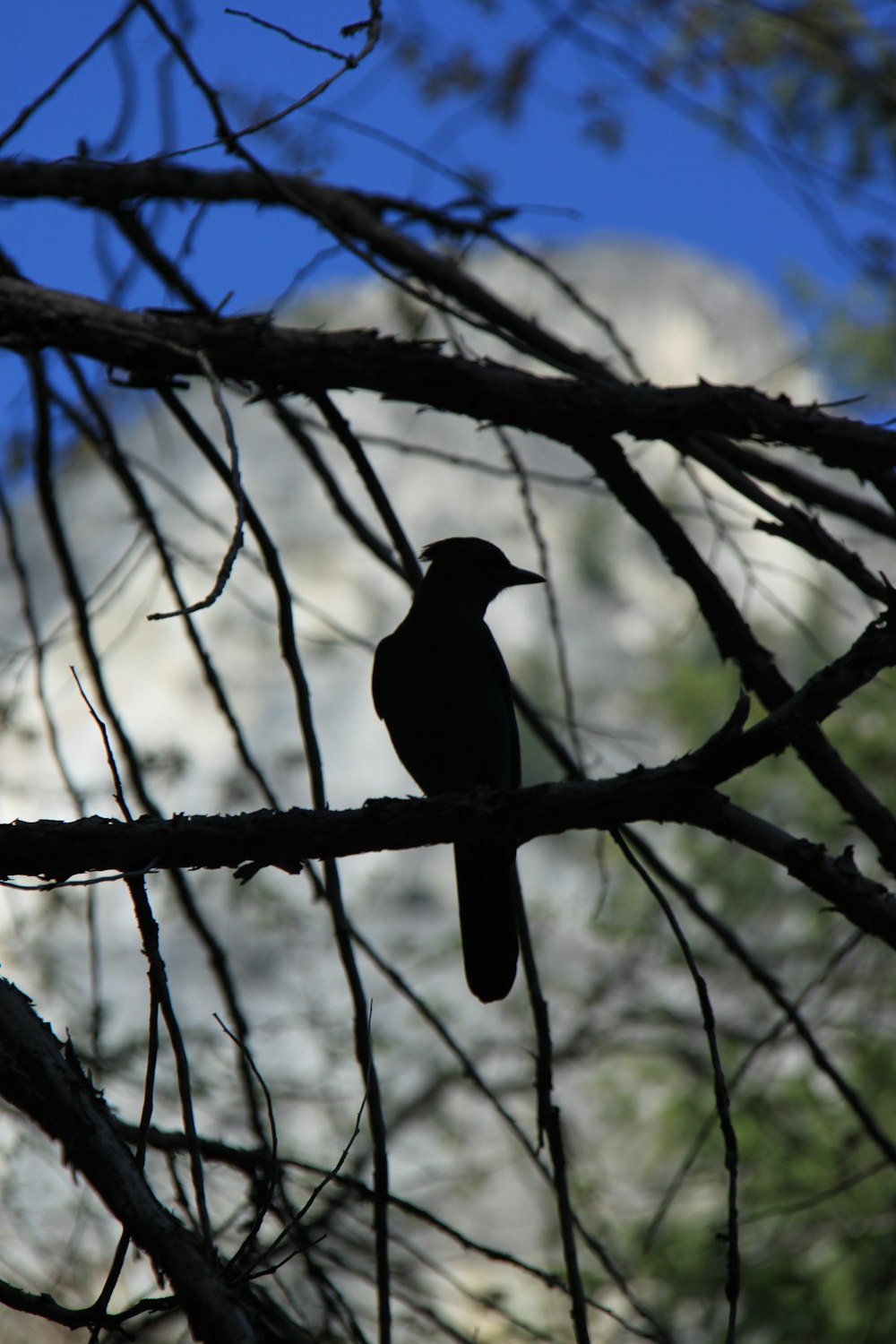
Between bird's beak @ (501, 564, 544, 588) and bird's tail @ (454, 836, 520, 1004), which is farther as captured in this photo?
bird's beak @ (501, 564, 544, 588)

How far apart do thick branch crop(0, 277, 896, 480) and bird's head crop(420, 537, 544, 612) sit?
1392 mm

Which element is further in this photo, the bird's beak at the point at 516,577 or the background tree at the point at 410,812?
the bird's beak at the point at 516,577

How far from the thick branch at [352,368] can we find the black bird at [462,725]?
706mm

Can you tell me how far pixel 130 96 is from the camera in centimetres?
382

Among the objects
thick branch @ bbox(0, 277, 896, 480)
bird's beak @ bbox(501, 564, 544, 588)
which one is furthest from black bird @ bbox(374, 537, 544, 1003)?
thick branch @ bbox(0, 277, 896, 480)

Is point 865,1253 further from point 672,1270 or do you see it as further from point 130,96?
point 130,96

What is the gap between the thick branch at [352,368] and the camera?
9.27 feet

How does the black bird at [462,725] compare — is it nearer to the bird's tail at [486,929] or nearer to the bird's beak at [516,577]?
the bird's tail at [486,929]

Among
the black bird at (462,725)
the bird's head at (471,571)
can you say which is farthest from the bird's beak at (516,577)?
the black bird at (462,725)

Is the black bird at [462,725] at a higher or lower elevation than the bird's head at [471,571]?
lower

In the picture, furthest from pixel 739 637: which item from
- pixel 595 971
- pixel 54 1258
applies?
pixel 595 971

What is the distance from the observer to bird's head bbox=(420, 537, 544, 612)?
4348 mm

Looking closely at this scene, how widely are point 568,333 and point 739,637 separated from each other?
170 ft

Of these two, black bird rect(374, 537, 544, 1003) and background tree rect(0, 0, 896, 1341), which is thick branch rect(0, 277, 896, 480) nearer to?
background tree rect(0, 0, 896, 1341)
